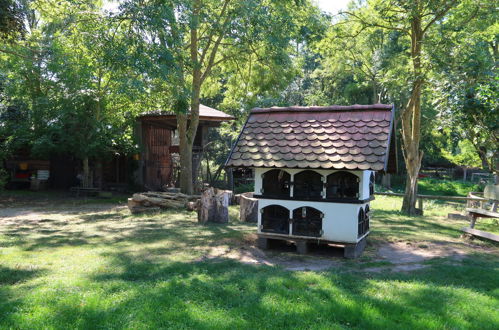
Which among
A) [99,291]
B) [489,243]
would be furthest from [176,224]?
[489,243]

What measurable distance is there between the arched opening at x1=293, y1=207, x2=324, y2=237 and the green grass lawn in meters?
0.75

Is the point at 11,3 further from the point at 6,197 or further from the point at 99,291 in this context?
the point at 6,197

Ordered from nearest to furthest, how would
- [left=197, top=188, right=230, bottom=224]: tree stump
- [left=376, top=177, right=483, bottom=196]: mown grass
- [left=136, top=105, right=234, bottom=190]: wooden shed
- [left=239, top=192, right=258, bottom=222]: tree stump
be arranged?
[left=197, top=188, right=230, bottom=224]: tree stump < [left=239, top=192, right=258, bottom=222]: tree stump < [left=136, top=105, right=234, bottom=190]: wooden shed < [left=376, top=177, right=483, bottom=196]: mown grass

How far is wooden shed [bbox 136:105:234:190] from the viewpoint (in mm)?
19766

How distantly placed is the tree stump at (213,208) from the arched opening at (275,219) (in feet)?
12.3

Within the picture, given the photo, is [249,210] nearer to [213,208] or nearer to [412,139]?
[213,208]

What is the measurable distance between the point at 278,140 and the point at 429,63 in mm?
7103

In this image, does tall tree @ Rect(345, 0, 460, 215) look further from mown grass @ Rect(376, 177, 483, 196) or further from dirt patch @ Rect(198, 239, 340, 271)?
mown grass @ Rect(376, 177, 483, 196)

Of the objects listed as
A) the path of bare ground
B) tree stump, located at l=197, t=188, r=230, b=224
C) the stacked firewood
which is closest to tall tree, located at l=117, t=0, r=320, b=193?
the stacked firewood

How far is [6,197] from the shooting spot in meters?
18.3

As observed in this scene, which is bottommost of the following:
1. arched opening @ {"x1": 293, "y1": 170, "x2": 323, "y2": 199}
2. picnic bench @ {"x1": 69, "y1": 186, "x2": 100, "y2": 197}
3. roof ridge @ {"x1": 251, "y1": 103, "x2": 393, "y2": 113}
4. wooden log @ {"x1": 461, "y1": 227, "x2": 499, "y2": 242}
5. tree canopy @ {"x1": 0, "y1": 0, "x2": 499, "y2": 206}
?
wooden log @ {"x1": 461, "y1": 227, "x2": 499, "y2": 242}

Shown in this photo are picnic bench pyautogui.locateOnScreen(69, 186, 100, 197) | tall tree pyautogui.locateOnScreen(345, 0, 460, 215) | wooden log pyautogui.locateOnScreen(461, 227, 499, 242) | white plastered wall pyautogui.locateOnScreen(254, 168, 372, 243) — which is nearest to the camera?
white plastered wall pyautogui.locateOnScreen(254, 168, 372, 243)

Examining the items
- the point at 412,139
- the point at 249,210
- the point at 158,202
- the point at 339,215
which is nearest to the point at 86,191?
the point at 158,202

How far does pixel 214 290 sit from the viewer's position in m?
5.02
